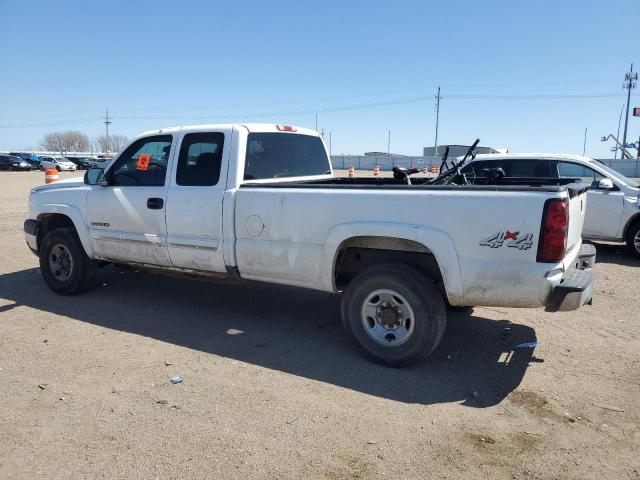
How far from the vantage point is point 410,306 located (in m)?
4.02

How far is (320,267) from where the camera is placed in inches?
172

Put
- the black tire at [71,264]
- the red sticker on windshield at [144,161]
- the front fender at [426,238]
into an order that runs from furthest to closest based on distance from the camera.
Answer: the black tire at [71,264] < the red sticker on windshield at [144,161] < the front fender at [426,238]

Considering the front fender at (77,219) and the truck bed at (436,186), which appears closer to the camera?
the truck bed at (436,186)

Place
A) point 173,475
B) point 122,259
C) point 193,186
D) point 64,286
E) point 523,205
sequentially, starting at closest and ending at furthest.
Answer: point 173,475 → point 523,205 → point 193,186 → point 122,259 → point 64,286

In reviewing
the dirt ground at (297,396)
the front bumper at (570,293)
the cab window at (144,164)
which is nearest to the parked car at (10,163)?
the dirt ground at (297,396)

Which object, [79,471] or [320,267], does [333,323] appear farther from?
[79,471]

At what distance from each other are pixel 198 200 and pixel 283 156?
110 centimetres

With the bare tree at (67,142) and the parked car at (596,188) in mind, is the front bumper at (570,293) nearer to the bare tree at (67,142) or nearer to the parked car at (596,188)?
the parked car at (596,188)

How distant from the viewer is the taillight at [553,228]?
350cm

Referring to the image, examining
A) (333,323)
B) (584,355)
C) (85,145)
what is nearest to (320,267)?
(333,323)

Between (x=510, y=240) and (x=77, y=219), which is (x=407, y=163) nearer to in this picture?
(x=77, y=219)

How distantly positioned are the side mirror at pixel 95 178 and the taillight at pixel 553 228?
459 centimetres

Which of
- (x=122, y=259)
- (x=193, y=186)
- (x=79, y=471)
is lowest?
(x=79, y=471)

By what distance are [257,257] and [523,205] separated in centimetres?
232
